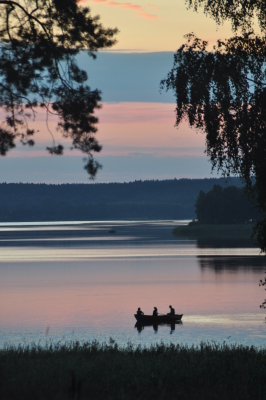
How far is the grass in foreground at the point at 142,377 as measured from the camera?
1652cm

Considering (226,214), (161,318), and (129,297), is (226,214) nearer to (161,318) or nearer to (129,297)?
(129,297)

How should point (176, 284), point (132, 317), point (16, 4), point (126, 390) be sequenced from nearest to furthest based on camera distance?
point (126, 390), point (16, 4), point (132, 317), point (176, 284)

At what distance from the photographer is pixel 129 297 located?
62844 millimetres

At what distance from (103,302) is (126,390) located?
4164cm

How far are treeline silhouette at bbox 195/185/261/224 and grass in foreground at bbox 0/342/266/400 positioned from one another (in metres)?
162

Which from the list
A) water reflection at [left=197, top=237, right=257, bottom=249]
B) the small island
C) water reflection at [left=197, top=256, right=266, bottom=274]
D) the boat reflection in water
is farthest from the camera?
the small island

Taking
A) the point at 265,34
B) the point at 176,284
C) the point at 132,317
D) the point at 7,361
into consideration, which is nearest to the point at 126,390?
the point at 7,361

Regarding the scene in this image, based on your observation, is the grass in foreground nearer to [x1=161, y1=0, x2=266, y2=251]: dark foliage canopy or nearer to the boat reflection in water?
[x1=161, y1=0, x2=266, y2=251]: dark foliage canopy

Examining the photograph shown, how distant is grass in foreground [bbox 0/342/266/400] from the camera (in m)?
16.5

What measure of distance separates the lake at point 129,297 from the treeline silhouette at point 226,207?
72.1m

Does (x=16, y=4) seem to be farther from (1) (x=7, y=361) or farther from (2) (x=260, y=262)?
→ (2) (x=260, y=262)

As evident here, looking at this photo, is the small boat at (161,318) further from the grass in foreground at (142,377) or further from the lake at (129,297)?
the grass in foreground at (142,377)

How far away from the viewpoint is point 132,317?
50.2m

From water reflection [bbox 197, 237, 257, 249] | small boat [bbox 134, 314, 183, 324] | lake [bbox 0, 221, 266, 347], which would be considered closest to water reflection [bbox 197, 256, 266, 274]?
lake [bbox 0, 221, 266, 347]
